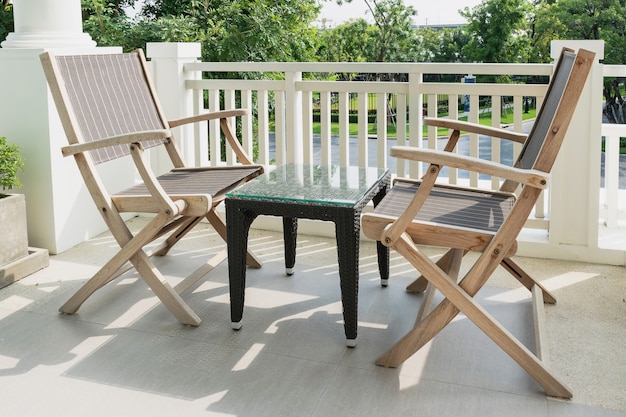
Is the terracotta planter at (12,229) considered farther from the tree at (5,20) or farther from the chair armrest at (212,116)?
the tree at (5,20)

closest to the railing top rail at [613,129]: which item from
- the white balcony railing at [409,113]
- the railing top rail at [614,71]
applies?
the white balcony railing at [409,113]

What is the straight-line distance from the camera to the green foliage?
11.5ft

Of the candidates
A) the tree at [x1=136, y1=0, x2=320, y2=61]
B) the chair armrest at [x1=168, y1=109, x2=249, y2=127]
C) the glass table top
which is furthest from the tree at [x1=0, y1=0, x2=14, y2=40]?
the glass table top

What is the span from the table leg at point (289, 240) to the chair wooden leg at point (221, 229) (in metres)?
0.19

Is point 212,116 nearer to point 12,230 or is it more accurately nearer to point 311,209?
point 12,230

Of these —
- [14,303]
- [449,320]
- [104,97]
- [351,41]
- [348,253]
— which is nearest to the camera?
[449,320]

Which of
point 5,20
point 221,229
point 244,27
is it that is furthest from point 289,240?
point 5,20

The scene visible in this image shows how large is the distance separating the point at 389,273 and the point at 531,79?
18055mm

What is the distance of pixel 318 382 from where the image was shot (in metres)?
2.46

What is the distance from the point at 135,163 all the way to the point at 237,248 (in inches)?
20.4

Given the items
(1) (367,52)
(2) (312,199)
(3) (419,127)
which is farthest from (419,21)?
(2) (312,199)

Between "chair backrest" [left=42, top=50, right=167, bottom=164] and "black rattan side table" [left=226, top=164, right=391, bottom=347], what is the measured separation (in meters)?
0.74

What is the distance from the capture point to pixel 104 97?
11.0 feet

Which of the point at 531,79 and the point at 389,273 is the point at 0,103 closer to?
the point at 389,273
